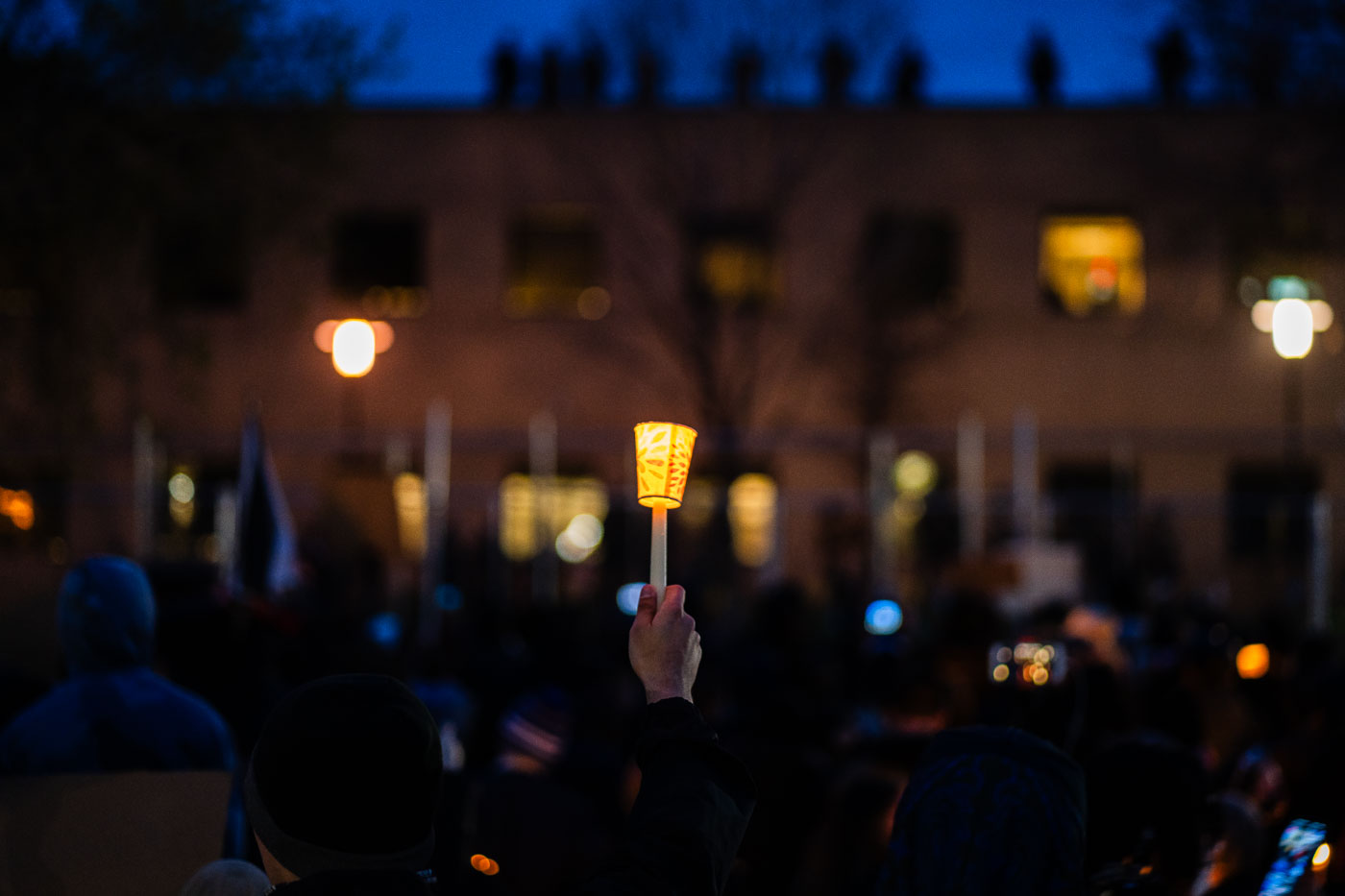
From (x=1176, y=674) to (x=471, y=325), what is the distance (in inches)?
802

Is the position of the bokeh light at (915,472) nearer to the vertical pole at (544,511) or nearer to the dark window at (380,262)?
the vertical pole at (544,511)

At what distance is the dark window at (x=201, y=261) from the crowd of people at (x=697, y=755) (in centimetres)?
1098

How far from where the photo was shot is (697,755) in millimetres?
2303

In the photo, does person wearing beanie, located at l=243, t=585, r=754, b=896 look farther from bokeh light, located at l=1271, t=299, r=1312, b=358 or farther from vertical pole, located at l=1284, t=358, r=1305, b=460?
vertical pole, located at l=1284, t=358, r=1305, b=460

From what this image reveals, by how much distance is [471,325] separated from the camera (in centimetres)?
2698

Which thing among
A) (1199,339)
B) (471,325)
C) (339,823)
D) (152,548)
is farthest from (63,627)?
(1199,339)

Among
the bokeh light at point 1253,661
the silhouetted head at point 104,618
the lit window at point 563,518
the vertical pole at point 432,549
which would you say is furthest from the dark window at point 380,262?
the silhouetted head at point 104,618

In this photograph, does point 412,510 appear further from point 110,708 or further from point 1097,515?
point 110,708

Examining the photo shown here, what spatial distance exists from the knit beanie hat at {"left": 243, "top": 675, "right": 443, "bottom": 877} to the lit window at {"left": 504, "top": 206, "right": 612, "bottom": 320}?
25.1 meters

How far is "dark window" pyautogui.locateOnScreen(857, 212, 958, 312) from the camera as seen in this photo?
26.3m

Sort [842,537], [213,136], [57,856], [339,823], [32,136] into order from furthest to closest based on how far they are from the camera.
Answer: [842,537]
[213,136]
[32,136]
[57,856]
[339,823]

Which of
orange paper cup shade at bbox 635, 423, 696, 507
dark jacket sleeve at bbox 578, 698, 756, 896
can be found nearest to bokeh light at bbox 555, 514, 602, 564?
orange paper cup shade at bbox 635, 423, 696, 507

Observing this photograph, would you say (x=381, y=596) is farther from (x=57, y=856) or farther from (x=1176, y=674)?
(x=57, y=856)

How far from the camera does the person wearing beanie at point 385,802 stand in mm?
2092
